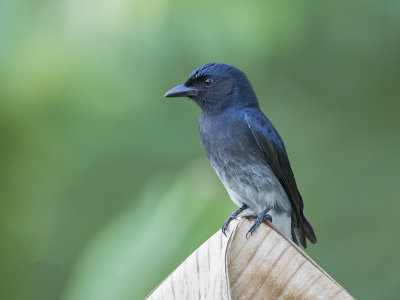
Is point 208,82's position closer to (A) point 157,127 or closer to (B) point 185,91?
(B) point 185,91

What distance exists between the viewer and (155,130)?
4.24m

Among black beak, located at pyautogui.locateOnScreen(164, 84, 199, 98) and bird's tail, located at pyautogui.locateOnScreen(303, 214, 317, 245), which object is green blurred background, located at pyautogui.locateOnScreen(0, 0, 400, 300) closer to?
black beak, located at pyautogui.locateOnScreen(164, 84, 199, 98)

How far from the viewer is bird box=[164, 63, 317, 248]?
3.28 metres

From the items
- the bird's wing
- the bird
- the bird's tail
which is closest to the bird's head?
the bird

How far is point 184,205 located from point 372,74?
5.78 feet

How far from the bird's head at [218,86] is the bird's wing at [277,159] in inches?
6.3

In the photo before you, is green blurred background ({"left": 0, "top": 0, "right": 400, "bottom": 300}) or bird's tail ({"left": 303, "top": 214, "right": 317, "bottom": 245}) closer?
bird's tail ({"left": 303, "top": 214, "right": 317, "bottom": 245})

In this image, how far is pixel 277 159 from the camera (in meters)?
3.30

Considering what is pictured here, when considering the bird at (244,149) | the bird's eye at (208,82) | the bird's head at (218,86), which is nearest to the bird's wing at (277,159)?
the bird at (244,149)

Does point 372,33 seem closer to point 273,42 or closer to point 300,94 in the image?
point 300,94

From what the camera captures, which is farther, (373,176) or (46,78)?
(373,176)

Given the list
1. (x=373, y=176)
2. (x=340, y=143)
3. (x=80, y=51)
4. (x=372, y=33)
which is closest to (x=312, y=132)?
(x=340, y=143)

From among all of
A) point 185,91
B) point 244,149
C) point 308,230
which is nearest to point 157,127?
point 185,91

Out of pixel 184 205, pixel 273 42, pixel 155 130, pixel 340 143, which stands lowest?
pixel 184 205
